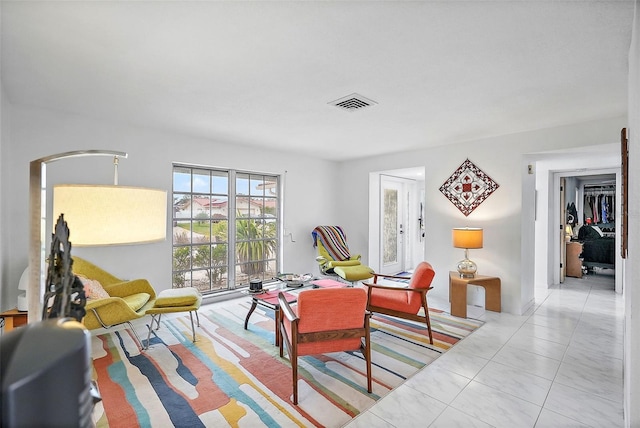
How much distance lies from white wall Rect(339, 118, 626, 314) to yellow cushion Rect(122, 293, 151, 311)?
3.98m

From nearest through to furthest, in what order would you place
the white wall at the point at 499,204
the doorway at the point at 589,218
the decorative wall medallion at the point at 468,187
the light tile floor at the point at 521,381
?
the light tile floor at the point at 521,381 < the white wall at the point at 499,204 < the decorative wall medallion at the point at 468,187 < the doorway at the point at 589,218

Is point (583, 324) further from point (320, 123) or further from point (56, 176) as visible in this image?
point (56, 176)

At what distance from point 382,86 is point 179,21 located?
5.13 feet

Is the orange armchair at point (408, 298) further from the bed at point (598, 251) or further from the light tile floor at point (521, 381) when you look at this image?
the bed at point (598, 251)

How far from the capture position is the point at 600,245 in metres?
6.02

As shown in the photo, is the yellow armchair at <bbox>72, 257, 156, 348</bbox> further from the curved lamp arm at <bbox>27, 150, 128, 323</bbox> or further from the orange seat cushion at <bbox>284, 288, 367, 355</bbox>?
the curved lamp arm at <bbox>27, 150, 128, 323</bbox>

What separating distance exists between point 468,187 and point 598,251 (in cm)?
386

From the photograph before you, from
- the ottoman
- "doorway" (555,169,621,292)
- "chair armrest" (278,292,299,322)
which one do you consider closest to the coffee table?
"chair armrest" (278,292,299,322)

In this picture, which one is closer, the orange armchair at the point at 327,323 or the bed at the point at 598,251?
the orange armchair at the point at 327,323

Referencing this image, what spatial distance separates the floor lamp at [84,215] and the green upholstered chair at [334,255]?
3.69m

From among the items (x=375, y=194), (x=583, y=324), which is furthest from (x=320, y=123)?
(x=583, y=324)

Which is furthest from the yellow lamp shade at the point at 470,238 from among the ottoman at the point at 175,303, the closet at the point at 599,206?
the closet at the point at 599,206

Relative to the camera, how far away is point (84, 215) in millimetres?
1094

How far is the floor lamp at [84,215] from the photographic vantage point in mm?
1082
